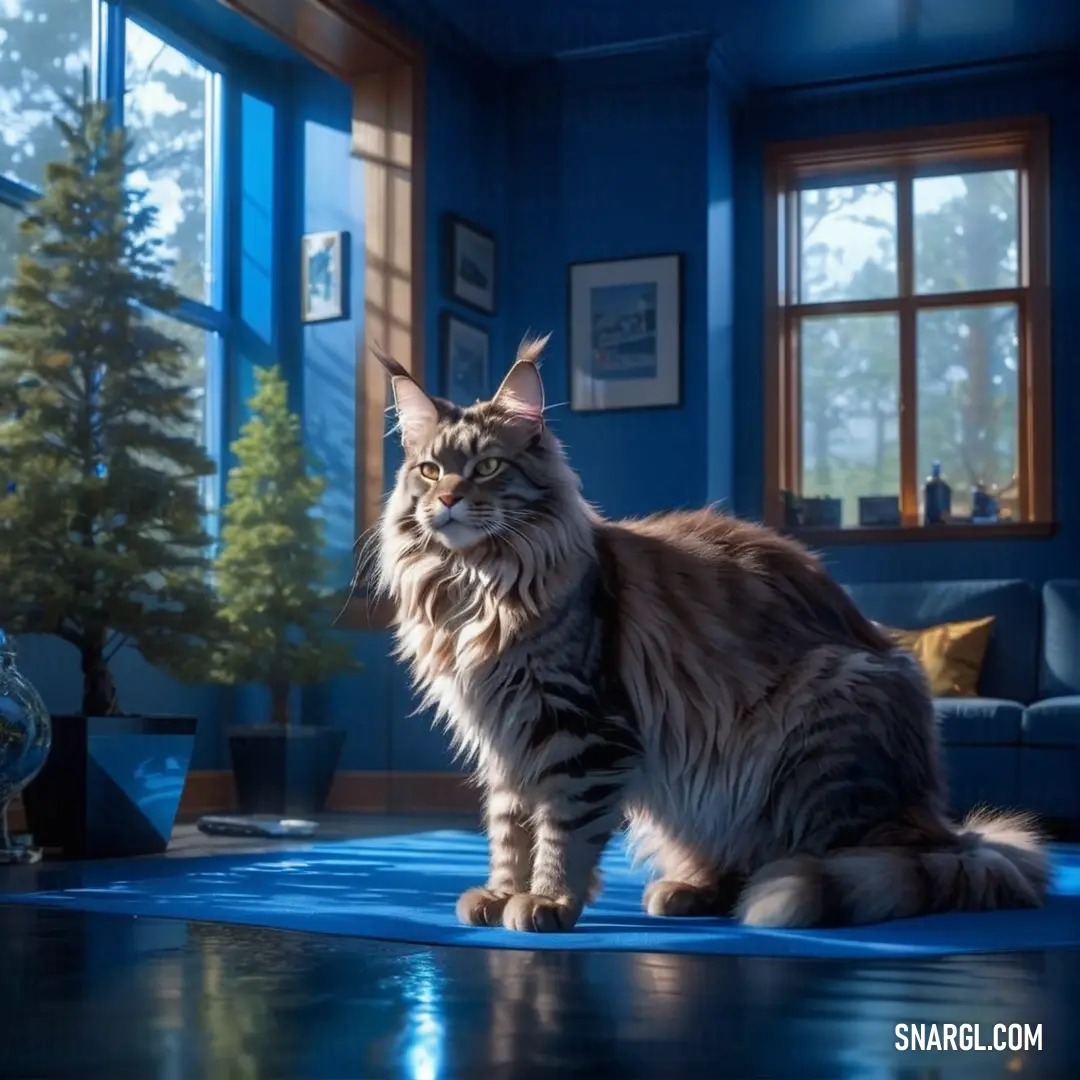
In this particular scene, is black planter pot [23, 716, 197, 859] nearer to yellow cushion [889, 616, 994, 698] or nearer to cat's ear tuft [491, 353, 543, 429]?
cat's ear tuft [491, 353, 543, 429]

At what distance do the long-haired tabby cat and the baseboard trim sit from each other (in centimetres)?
315

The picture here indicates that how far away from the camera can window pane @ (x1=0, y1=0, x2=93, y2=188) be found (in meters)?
4.99

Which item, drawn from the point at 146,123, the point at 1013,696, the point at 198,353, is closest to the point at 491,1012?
the point at 1013,696

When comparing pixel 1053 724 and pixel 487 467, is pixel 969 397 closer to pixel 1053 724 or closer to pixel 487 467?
pixel 1053 724

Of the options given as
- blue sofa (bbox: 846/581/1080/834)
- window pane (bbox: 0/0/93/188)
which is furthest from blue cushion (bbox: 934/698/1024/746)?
window pane (bbox: 0/0/93/188)

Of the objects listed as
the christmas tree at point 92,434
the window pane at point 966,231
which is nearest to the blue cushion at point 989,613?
the window pane at point 966,231

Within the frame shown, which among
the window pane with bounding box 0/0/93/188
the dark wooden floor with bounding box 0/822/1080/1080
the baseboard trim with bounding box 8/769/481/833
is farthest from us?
the baseboard trim with bounding box 8/769/481/833

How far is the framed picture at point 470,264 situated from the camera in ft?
19.7

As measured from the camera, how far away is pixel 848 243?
21.6 feet

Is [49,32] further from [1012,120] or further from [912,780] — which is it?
[912,780]

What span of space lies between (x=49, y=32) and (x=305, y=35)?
95 cm

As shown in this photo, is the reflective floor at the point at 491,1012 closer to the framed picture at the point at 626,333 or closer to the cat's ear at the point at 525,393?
the cat's ear at the point at 525,393

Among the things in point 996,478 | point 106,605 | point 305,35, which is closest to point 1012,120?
point 996,478

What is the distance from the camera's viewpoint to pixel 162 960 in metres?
2.05
